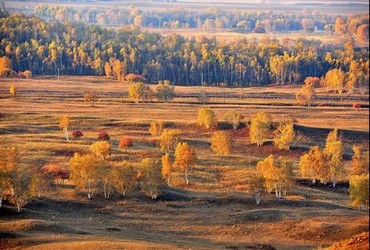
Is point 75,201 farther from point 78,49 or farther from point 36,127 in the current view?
point 78,49

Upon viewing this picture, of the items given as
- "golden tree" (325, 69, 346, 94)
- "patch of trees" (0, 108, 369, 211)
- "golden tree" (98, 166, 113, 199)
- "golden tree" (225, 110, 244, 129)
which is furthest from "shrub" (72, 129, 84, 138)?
"golden tree" (325, 69, 346, 94)

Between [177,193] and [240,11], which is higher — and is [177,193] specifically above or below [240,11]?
below

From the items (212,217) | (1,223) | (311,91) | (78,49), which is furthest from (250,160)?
(78,49)

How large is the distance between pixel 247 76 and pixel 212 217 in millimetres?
92014

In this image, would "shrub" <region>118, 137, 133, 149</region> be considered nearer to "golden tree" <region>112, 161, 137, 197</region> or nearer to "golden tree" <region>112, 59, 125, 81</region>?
"golden tree" <region>112, 161, 137, 197</region>

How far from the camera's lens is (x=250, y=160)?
64438mm

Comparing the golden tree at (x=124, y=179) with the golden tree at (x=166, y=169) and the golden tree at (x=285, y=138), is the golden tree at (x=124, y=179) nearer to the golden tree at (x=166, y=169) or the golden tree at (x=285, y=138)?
the golden tree at (x=166, y=169)

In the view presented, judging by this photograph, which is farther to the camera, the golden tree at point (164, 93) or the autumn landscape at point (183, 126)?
the golden tree at point (164, 93)

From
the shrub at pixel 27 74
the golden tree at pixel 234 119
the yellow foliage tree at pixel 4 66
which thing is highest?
the yellow foliage tree at pixel 4 66

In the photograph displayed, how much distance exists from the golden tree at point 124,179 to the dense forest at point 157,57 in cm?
8155

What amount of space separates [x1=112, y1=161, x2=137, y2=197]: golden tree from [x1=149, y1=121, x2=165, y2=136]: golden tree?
27.8m

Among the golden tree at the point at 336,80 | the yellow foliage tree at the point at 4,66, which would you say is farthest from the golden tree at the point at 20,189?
the yellow foliage tree at the point at 4,66

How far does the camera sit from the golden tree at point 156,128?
7656cm

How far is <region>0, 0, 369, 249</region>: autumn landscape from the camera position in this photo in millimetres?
38281
